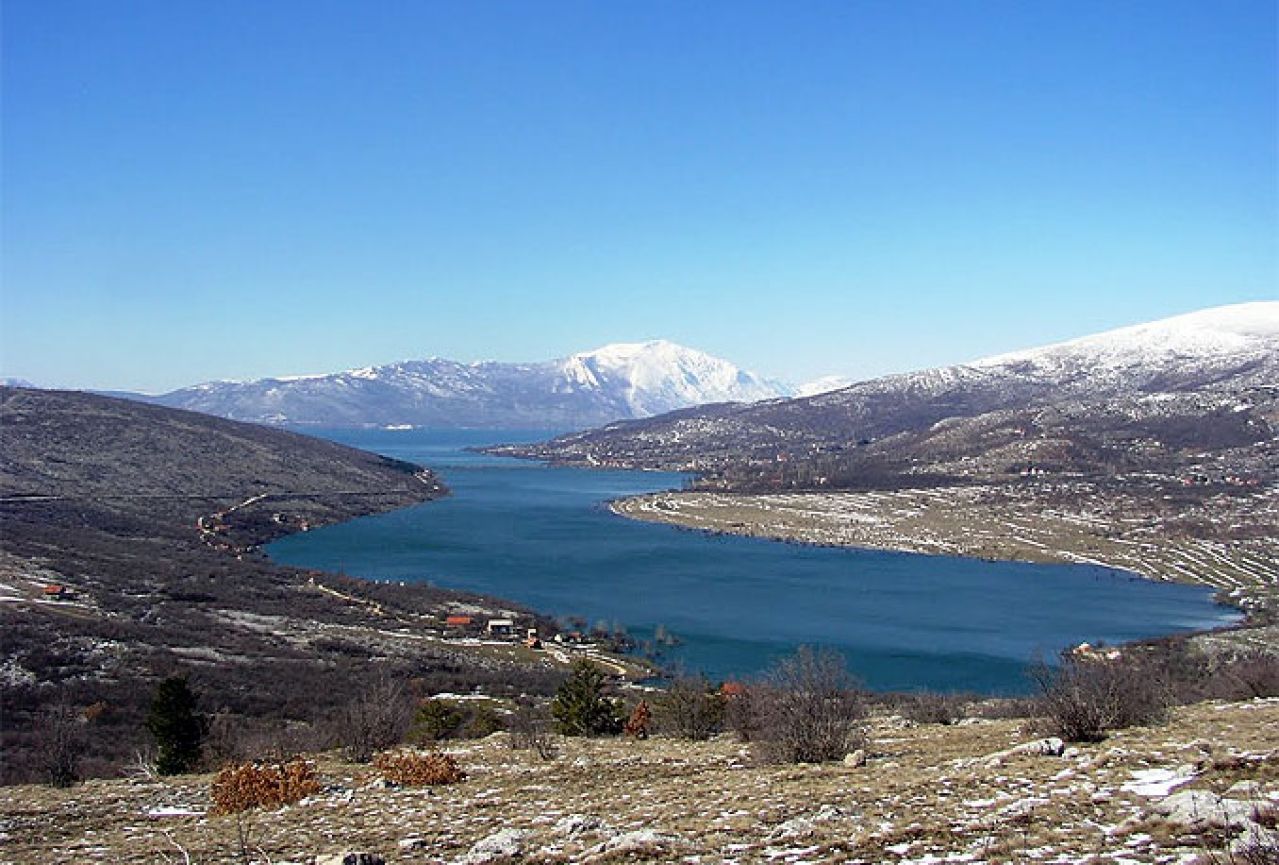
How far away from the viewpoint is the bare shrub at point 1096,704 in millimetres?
11320

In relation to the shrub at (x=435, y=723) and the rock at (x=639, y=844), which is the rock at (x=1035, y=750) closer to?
the rock at (x=639, y=844)

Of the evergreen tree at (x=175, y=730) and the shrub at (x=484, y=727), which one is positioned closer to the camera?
the evergreen tree at (x=175, y=730)

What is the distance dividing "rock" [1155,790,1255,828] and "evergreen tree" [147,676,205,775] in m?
16.8

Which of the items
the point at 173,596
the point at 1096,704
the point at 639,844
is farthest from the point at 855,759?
the point at 173,596

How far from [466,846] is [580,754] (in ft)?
20.5

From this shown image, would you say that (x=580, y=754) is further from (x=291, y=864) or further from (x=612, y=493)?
(x=612, y=493)

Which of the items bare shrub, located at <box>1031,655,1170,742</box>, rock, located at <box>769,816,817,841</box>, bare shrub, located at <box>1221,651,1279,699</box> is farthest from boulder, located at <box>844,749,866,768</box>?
bare shrub, located at <box>1221,651,1279,699</box>

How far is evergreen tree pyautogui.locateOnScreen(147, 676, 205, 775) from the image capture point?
1764cm

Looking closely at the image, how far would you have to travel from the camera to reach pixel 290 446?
146250 mm

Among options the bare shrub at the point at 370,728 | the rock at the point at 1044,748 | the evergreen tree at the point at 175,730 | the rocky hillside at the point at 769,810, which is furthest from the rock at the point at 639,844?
the evergreen tree at the point at 175,730

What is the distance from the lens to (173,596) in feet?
187

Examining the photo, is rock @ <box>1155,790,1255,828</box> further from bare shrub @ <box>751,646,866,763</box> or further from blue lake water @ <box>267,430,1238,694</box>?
blue lake water @ <box>267,430,1238,694</box>

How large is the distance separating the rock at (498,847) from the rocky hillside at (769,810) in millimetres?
28

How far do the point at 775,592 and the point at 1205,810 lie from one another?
6716 cm
